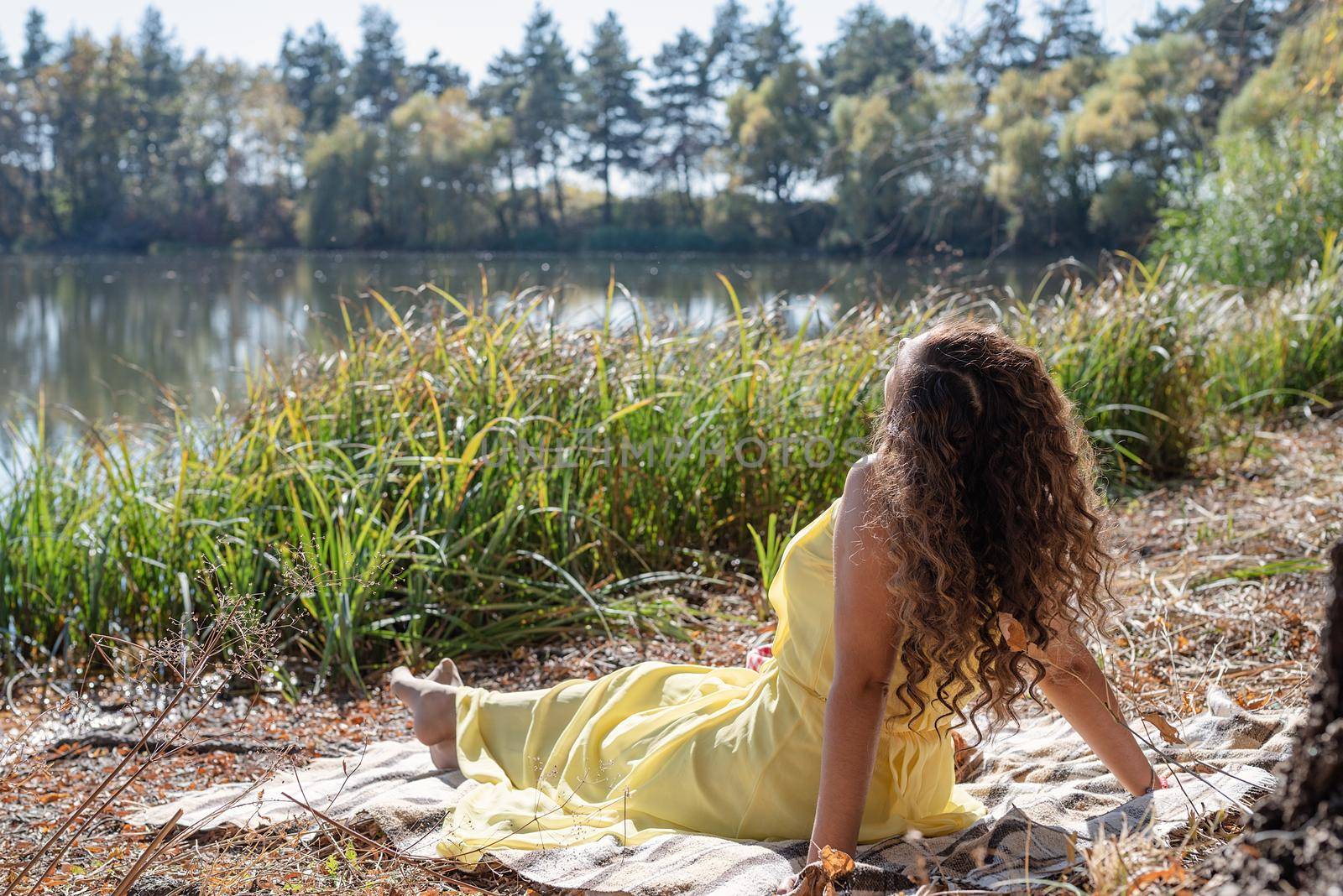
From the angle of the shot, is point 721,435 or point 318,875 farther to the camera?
point 721,435

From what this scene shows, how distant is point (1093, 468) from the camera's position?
1.79 metres

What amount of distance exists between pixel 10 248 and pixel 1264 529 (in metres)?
40.1

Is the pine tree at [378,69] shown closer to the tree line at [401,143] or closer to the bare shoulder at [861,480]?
the tree line at [401,143]

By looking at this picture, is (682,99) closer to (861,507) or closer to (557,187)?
(557,187)

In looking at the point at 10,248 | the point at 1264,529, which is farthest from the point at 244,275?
the point at 1264,529

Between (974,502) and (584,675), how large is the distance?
5.47ft

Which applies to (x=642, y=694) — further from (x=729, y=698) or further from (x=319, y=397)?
(x=319, y=397)

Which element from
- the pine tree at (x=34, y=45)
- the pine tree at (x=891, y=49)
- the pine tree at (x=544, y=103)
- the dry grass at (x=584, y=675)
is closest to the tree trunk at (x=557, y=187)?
the pine tree at (x=544, y=103)

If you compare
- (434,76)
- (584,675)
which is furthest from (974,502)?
(434,76)

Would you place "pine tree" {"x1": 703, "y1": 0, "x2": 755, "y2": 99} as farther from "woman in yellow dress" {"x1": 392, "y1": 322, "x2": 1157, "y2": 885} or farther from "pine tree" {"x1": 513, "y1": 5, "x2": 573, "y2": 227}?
"woman in yellow dress" {"x1": 392, "y1": 322, "x2": 1157, "y2": 885}

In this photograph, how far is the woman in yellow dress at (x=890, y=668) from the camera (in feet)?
4.82

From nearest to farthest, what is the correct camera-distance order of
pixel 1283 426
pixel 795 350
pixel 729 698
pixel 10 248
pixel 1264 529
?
pixel 729 698, pixel 1264 529, pixel 795 350, pixel 1283 426, pixel 10 248

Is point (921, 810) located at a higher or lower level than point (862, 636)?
lower

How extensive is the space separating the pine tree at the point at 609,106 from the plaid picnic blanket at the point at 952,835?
37.4 m
